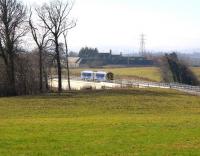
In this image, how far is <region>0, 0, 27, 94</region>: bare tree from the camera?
204 ft

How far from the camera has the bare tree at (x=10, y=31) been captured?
62062mm

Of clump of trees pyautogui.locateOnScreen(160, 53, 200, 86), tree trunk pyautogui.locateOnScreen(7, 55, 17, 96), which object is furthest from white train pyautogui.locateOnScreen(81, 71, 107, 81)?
tree trunk pyautogui.locateOnScreen(7, 55, 17, 96)

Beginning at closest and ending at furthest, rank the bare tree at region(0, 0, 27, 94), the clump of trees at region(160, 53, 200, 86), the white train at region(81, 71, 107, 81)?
the bare tree at region(0, 0, 27, 94)
the clump of trees at region(160, 53, 200, 86)
the white train at region(81, 71, 107, 81)

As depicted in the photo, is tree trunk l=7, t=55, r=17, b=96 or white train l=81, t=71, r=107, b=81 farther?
white train l=81, t=71, r=107, b=81

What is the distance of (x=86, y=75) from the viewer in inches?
4547

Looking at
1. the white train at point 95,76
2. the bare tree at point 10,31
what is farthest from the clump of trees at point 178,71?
the bare tree at point 10,31

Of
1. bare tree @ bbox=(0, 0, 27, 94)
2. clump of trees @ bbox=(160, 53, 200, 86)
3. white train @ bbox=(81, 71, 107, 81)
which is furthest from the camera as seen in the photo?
white train @ bbox=(81, 71, 107, 81)

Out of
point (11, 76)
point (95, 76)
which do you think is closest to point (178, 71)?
point (95, 76)

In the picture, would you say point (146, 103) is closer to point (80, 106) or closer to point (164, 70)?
point (80, 106)

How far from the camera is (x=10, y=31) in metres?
62.8

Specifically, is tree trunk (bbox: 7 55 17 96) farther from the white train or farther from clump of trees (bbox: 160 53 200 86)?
clump of trees (bbox: 160 53 200 86)

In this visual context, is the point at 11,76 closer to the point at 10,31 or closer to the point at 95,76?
the point at 10,31

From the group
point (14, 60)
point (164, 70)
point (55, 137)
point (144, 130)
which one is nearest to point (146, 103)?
point (14, 60)

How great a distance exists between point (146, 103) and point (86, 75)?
220 ft
